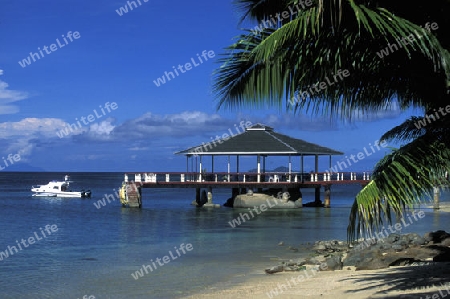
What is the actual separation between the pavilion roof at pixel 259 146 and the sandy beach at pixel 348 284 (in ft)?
84.7

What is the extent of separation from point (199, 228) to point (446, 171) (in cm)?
2425

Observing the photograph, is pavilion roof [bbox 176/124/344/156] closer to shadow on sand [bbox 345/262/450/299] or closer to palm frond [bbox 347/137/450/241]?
shadow on sand [bbox 345/262/450/299]

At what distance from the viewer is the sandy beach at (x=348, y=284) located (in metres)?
9.14

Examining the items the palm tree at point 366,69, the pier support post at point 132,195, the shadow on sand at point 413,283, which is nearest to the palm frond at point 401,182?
the palm tree at point 366,69

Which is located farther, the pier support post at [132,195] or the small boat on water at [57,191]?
the small boat on water at [57,191]

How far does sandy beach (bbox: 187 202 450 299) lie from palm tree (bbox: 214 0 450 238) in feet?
9.50

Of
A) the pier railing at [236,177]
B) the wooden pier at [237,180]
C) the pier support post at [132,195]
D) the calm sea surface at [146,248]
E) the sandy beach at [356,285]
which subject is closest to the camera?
the sandy beach at [356,285]

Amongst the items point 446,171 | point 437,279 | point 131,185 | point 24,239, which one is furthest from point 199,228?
point 446,171

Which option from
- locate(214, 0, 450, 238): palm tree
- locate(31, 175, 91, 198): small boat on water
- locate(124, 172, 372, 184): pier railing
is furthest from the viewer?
locate(31, 175, 91, 198): small boat on water

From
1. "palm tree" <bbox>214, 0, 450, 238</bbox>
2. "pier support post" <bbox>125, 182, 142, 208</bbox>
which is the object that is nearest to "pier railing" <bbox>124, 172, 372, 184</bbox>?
"pier support post" <bbox>125, 182, 142, 208</bbox>

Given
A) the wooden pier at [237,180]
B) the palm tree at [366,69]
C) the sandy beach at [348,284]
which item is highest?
the palm tree at [366,69]

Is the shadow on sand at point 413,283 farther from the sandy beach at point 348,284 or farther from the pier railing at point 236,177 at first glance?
the pier railing at point 236,177

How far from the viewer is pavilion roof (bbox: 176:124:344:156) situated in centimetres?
4153

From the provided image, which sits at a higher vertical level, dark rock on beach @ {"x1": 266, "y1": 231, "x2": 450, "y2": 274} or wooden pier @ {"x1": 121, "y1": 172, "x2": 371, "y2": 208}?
wooden pier @ {"x1": 121, "y1": 172, "x2": 371, "y2": 208}
